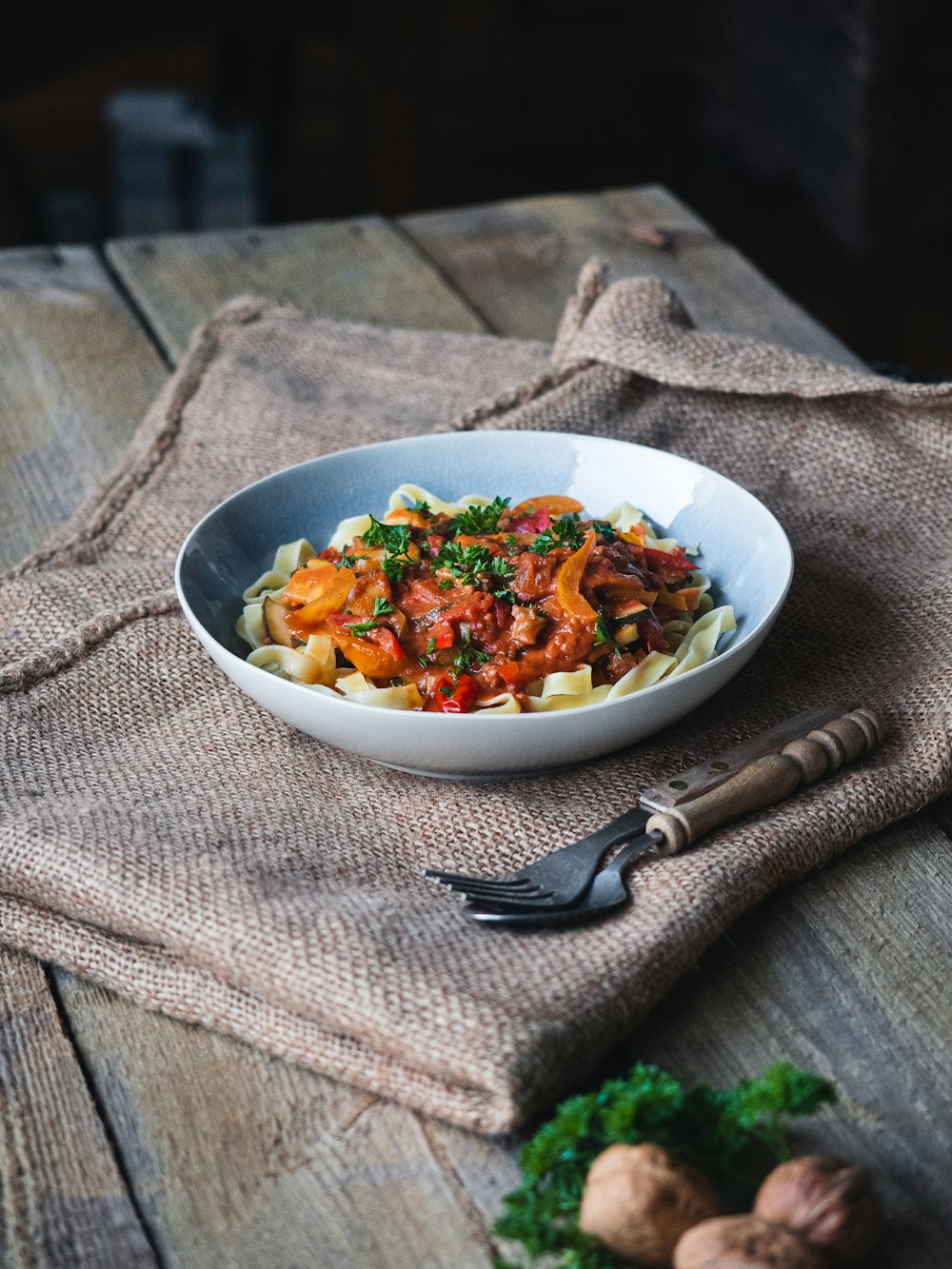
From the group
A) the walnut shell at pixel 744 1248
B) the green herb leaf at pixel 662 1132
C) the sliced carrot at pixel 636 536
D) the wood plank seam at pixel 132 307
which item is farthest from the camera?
the wood plank seam at pixel 132 307

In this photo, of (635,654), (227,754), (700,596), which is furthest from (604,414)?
(227,754)

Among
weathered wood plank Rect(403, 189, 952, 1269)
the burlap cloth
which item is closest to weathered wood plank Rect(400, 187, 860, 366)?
the burlap cloth

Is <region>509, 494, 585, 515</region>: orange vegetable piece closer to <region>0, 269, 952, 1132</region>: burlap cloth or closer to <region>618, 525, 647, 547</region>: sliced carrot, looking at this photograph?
<region>618, 525, 647, 547</region>: sliced carrot

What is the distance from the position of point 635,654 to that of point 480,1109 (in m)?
0.71

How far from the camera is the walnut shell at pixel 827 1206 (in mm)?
1187

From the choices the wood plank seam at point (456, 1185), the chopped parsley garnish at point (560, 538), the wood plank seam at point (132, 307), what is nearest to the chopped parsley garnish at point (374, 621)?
the chopped parsley garnish at point (560, 538)

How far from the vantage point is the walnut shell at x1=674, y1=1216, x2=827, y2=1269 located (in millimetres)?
1137

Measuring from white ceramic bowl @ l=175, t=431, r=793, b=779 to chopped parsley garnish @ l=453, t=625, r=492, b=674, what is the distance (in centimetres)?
15

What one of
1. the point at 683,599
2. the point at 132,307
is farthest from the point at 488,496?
the point at 132,307

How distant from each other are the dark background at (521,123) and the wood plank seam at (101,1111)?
13.2 ft

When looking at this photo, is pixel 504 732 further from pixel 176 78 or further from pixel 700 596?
pixel 176 78

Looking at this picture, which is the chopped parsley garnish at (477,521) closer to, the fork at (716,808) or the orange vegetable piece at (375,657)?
the orange vegetable piece at (375,657)

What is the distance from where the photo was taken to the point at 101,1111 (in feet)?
4.68

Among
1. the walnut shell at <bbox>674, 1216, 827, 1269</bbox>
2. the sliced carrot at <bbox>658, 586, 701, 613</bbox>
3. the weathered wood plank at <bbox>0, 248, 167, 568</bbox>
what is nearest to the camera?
the walnut shell at <bbox>674, 1216, 827, 1269</bbox>
